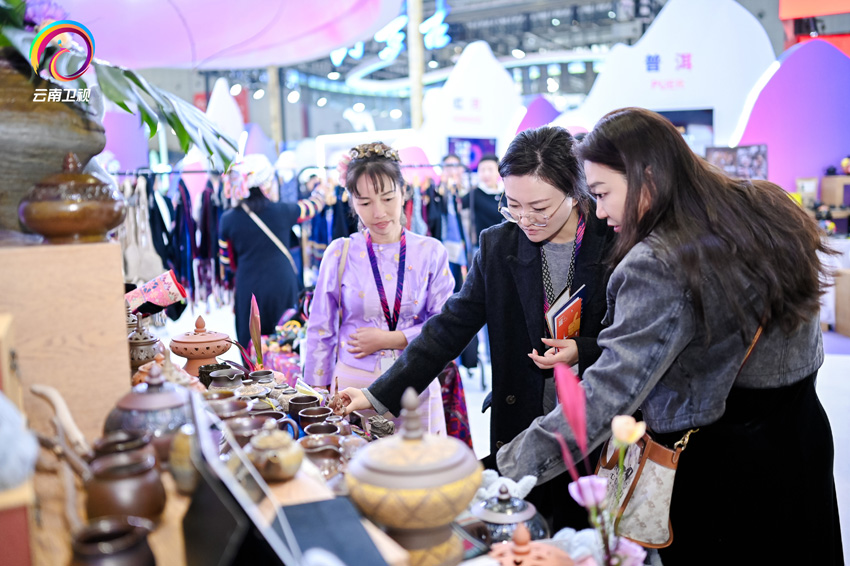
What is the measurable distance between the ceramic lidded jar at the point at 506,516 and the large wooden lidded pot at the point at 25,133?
0.97 m

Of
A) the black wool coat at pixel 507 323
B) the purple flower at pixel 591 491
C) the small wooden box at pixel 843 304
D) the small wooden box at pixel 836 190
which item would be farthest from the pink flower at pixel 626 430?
the small wooden box at pixel 836 190

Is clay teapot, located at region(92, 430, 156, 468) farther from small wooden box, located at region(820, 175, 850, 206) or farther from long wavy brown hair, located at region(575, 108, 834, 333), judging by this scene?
small wooden box, located at region(820, 175, 850, 206)

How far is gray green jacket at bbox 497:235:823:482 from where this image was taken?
1.23 metres

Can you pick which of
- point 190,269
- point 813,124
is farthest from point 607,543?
point 813,124

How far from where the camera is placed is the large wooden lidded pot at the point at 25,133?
1.21 metres

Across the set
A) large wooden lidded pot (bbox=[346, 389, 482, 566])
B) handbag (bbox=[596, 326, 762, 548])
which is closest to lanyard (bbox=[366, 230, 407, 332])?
handbag (bbox=[596, 326, 762, 548])

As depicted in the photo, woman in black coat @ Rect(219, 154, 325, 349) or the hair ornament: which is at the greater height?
the hair ornament

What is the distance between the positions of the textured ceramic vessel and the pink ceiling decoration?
1.33 m

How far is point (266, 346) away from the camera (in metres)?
3.53

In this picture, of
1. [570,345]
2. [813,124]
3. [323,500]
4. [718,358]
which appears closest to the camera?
[323,500]

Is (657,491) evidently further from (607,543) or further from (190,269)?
(190,269)

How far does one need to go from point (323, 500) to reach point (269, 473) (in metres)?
0.10

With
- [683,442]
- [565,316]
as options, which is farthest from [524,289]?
[683,442]

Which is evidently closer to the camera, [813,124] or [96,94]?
[96,94]
